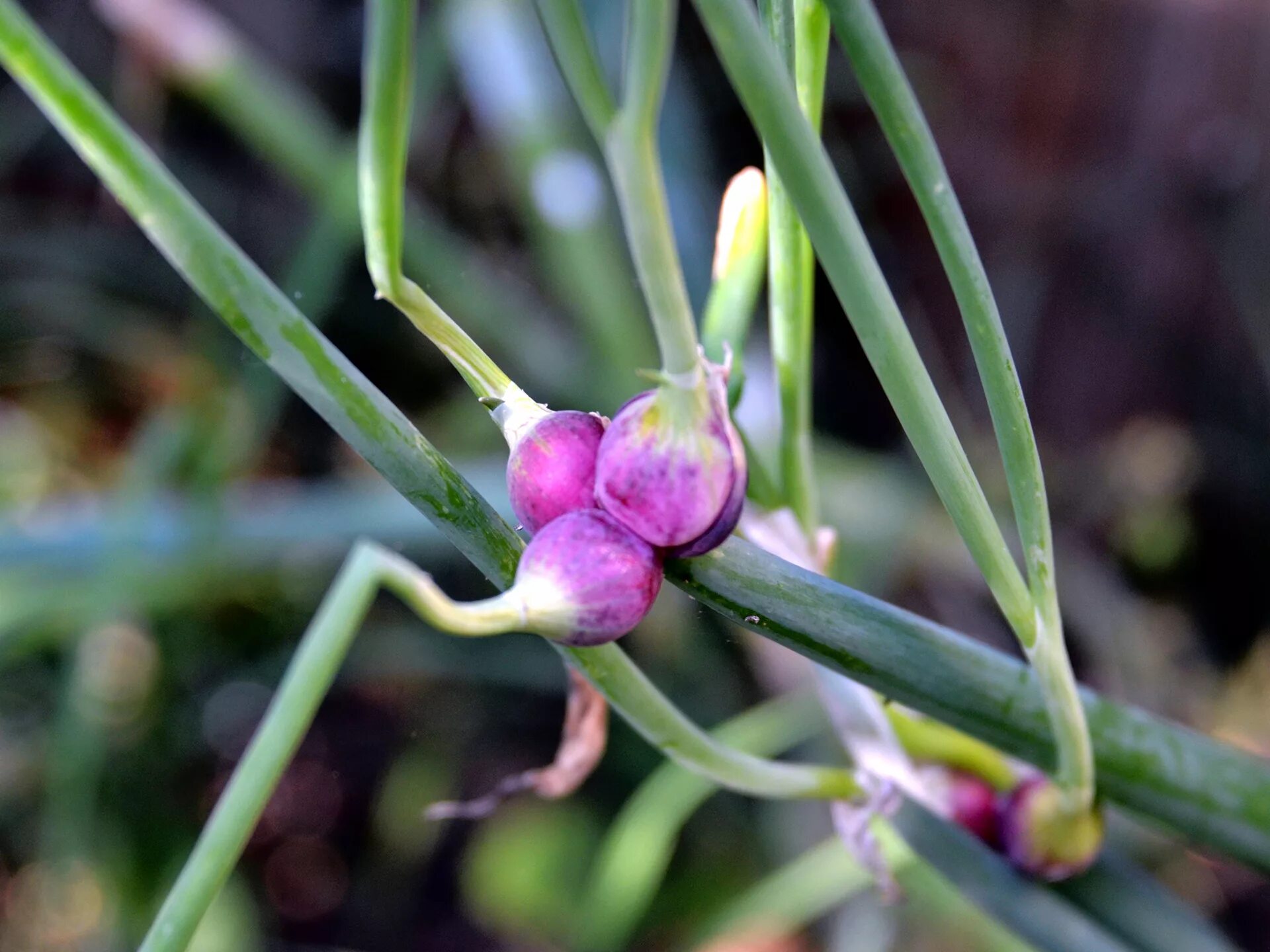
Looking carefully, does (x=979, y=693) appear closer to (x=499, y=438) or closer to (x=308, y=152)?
(x=499, y=438)

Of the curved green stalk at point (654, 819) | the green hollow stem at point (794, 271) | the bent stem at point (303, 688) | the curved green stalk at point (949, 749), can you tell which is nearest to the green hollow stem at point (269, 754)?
the bent stem at point (303, 688)

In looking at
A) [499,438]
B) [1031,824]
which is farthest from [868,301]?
[499,438]

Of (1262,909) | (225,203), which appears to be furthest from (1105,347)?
(225,203)

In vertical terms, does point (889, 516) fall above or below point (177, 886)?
below

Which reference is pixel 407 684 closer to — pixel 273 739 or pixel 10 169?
pixel 10 169

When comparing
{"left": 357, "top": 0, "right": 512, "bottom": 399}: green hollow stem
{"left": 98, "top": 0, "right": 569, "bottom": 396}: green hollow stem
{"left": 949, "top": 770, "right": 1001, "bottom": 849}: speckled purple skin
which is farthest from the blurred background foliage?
{"left": 357, "top": 0, "right": 512, "bottom": 399}: green hollow stem
